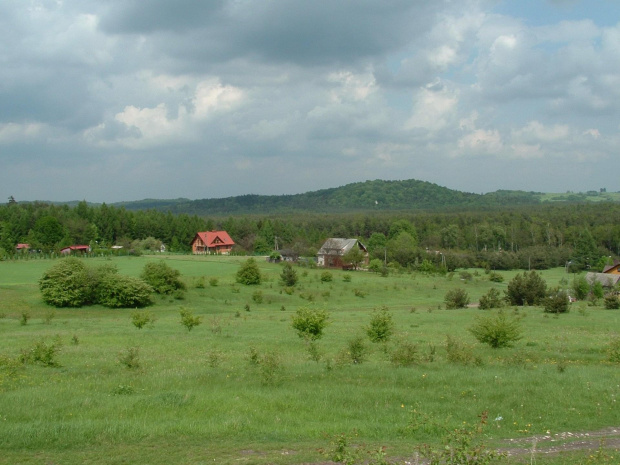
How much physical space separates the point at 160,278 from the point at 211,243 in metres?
70.2

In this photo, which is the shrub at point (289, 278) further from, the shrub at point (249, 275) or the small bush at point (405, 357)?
the small bush at point (405, 357)

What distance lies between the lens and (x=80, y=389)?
1398 centimetres

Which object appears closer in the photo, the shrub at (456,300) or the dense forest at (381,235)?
the shrub at (456,300)

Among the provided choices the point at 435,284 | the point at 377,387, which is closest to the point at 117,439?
the point at 377,387

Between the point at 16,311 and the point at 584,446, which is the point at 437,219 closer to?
the point at 16,311

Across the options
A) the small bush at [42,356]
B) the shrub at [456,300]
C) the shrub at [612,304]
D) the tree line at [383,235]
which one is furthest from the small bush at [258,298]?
the tree line at [383,235]

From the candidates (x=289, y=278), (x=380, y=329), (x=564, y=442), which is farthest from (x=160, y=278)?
(x=564, y=442)

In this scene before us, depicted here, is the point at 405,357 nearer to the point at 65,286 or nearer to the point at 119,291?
the point at 119,291

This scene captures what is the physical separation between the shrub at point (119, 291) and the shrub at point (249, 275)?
60.0 feet

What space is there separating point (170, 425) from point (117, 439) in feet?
3.69

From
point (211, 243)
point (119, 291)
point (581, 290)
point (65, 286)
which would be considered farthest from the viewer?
point (211, 243)

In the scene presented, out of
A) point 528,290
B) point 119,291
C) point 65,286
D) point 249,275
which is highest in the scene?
point 65,286

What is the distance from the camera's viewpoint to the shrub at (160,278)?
62906mm

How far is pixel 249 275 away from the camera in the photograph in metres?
74.1
